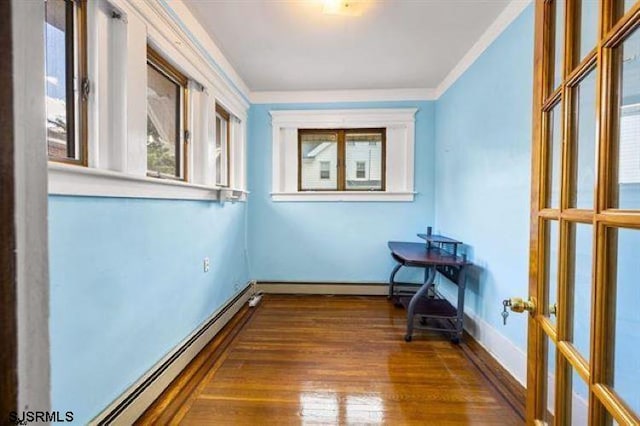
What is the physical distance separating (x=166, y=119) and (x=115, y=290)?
1171mm

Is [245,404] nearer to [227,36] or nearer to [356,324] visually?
[356,324]

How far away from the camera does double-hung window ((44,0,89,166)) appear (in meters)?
1.24

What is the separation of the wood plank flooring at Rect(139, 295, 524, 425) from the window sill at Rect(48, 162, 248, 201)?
1130 millimetres

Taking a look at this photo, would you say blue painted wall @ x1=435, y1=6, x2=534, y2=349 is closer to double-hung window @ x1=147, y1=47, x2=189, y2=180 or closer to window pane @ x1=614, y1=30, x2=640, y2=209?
window pane @ x1=614, y1=30, x2=640, y2=209

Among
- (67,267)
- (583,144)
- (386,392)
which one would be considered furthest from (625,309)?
(67,267)

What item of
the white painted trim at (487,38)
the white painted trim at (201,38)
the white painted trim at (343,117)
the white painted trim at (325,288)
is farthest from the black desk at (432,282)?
the white painted trim at (201,38)

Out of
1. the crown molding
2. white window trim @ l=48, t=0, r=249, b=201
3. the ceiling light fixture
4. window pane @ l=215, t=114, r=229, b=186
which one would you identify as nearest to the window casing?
window pane @ l=215, t=114, r=229, b=186

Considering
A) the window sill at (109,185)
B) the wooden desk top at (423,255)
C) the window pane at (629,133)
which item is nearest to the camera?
the window pane at (629,133)

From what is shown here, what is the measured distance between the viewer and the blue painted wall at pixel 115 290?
117 cm

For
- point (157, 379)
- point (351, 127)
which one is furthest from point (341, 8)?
point (157, 379)

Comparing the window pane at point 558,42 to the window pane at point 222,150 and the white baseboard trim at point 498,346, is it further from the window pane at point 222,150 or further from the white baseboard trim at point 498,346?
the window pane at point 222,150

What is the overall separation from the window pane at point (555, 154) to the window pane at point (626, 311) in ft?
0.76

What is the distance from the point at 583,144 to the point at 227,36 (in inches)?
93.7

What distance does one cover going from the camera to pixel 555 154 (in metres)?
0.94
